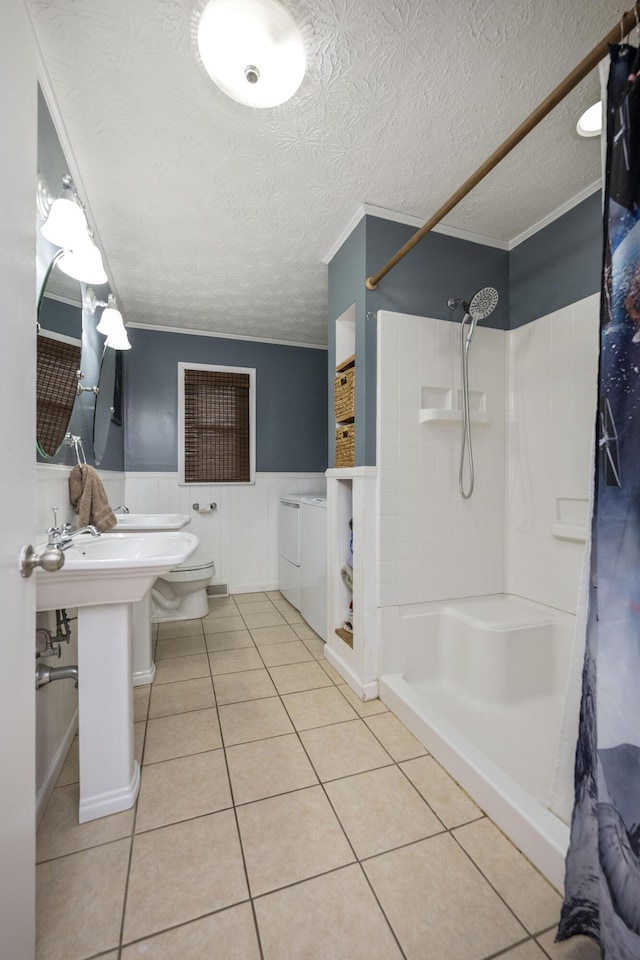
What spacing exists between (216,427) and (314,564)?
1.69m

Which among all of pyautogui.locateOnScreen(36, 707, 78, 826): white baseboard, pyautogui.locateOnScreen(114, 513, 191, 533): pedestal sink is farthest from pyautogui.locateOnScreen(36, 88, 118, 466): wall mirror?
pyautogui.locateOnScreen(36, 707, 78, 826): white baseboard

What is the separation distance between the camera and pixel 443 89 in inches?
52.5

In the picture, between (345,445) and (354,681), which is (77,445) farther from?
(354,681)

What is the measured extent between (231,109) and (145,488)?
8.96 ft

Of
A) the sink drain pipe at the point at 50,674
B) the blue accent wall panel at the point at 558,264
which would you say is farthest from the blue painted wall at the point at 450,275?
the sink drain pipe at the point at 50,674

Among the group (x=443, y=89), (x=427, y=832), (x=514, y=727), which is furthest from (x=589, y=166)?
(x=427, y=832)

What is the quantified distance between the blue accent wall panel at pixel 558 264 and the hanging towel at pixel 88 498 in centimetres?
235

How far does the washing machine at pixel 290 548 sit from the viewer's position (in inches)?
122

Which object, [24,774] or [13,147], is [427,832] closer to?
[24,774]

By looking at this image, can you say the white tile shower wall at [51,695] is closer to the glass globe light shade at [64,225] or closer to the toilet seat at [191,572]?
the glass globe light shade at [64,225]

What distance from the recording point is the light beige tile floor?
0.94 m

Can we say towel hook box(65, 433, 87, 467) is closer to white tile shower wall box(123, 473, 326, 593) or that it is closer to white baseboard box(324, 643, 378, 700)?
white tile shower wall box(123, 473, 326, 593)

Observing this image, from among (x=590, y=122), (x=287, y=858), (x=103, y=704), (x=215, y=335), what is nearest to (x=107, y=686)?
(x=103, y=704)

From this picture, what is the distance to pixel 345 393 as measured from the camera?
218cm
